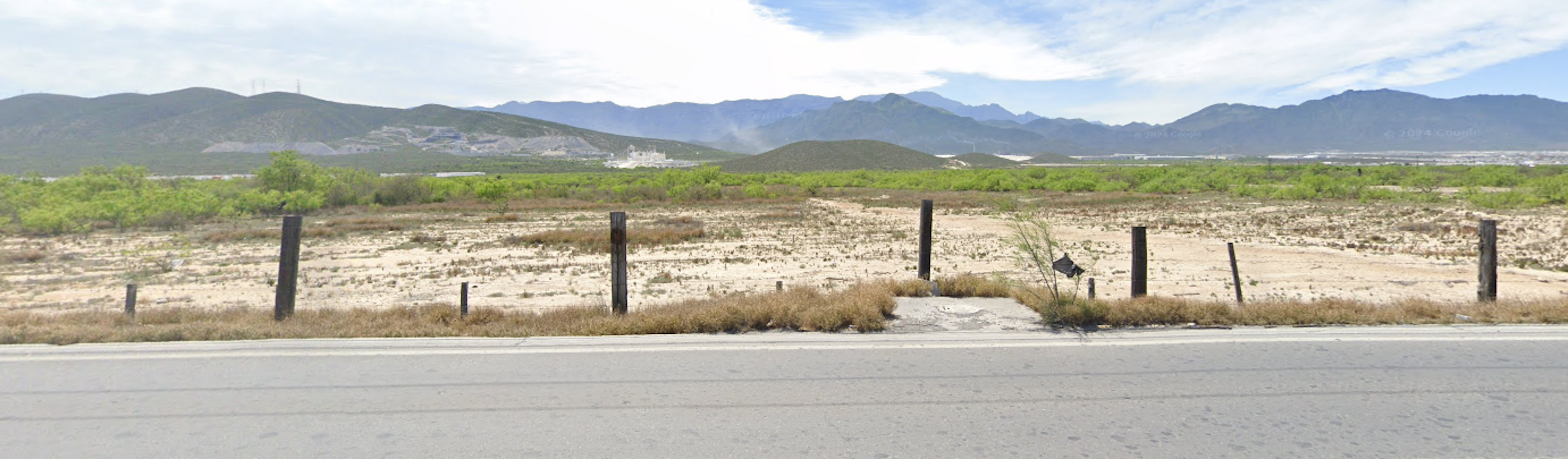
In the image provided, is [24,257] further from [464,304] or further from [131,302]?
[464,304]

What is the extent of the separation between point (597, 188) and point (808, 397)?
168 ft

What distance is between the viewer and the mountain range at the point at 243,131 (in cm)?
13100

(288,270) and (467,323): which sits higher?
(288,270)

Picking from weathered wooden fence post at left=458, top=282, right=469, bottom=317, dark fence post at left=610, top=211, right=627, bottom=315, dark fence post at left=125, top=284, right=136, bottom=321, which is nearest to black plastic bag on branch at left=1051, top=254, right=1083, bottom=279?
dark fence post at left=610, top=211, right=627, bottom=315

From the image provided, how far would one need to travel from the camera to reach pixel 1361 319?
7426 mm

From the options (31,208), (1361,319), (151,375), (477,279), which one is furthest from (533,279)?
(31,208)

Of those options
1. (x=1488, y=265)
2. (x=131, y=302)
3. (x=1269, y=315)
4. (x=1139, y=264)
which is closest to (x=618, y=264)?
(x=131, y=302)

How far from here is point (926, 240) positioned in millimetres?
9680

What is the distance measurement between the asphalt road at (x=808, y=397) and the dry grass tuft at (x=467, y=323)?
0.30m

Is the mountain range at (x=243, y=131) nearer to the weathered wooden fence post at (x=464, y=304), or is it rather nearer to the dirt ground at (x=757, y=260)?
the dirt ground at (x=757, y=260)

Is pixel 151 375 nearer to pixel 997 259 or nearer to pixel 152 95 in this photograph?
pixel 997 259

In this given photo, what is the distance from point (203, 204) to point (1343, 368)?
35.7m

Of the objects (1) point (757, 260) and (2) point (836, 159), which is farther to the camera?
(2) point (836, 159)

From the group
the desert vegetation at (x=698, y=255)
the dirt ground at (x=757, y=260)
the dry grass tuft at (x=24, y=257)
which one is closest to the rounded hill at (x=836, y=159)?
the desert vegetation at (x=698, y=255)
